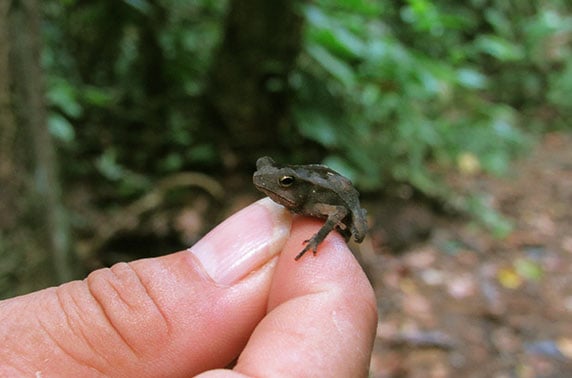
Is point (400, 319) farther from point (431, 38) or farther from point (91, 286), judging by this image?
point (431, 38)

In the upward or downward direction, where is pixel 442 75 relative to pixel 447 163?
upward

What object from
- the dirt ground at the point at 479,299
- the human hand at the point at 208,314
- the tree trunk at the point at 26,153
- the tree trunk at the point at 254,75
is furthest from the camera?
the tree trunk at the point at 254,75

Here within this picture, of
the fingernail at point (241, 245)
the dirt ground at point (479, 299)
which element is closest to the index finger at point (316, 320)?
the fingernail at point (241, 245)

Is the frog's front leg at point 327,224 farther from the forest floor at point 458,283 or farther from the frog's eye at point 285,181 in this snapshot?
the forest floor at point 458,283

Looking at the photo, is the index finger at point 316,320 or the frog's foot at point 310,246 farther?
the frog's foot at point 310,246

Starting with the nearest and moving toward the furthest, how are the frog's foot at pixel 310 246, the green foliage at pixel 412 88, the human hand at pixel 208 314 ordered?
the human hand at pixel 208 314 → the frog's foot at pixel 310 246 → the green foliage at pixel 412 88

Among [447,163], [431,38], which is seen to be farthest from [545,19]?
[447,163]

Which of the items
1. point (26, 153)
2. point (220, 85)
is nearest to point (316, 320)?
point (26, 153)

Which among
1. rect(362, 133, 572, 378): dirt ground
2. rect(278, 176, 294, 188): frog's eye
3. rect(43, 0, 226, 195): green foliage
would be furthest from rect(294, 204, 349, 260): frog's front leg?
rect(43, 0, 226, 195): green foliage
